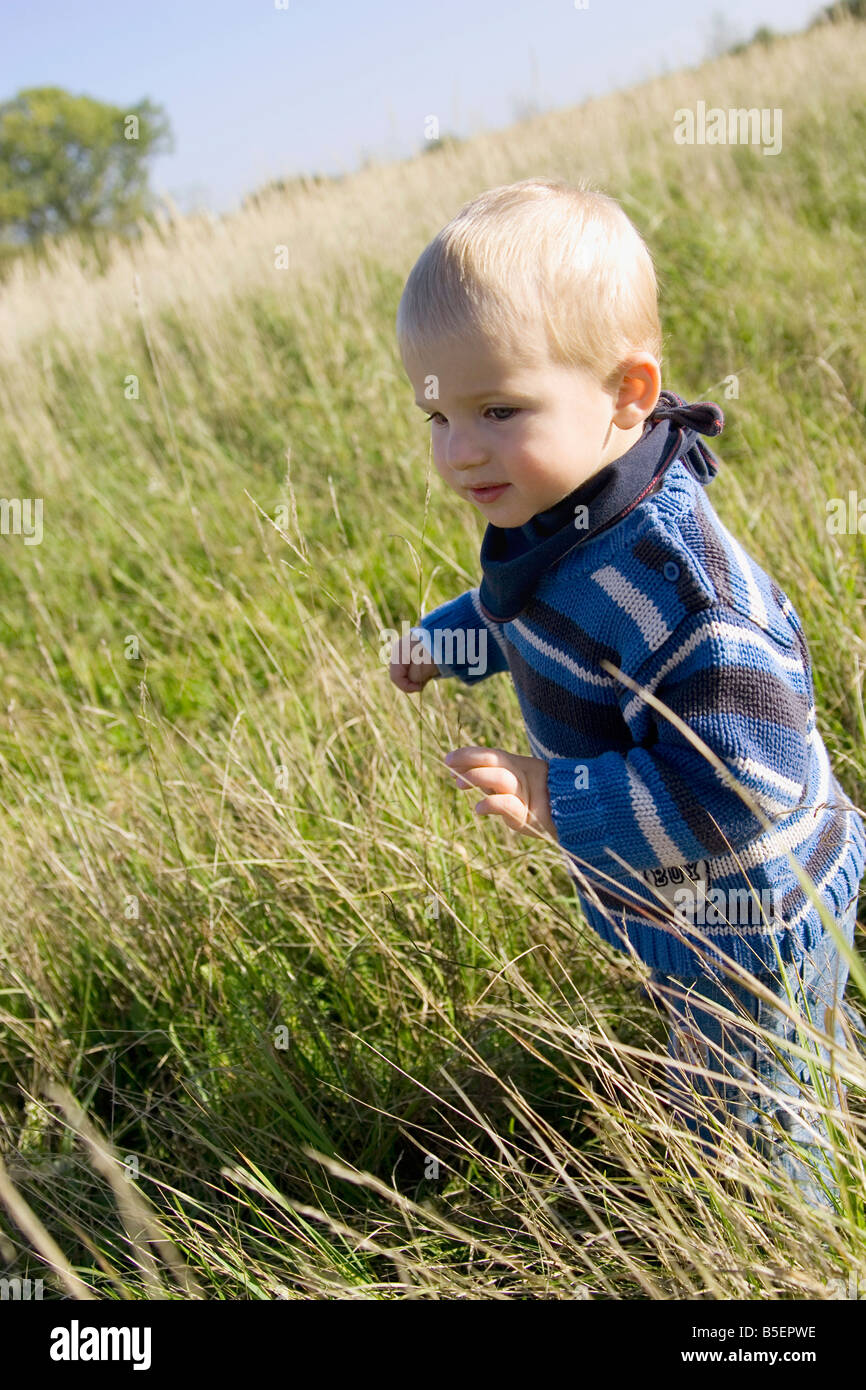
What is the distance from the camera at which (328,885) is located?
1872mm

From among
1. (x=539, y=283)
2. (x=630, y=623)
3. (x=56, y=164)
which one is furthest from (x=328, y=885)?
(x=56, y=164)

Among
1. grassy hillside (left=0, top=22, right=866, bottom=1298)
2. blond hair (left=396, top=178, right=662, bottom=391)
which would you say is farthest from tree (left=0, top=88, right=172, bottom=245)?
blond hair (left=396, top=178, right=662, bottom=391)

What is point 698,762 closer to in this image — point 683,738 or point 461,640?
point 683,738

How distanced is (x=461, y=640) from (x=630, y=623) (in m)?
0.48

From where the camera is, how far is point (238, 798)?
1.98m

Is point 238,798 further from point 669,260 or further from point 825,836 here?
point 669,260

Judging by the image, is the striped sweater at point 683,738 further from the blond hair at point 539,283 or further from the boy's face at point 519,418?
the blond hair at point 539,283

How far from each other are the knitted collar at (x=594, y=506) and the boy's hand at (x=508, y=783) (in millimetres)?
238

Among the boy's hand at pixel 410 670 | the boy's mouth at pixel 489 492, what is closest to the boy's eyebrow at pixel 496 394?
the boy's mouth at pixel 489 492

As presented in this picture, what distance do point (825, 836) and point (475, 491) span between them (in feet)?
2.16

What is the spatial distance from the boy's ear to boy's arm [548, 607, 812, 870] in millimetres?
287

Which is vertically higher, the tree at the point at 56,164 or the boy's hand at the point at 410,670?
the tree at the point at 56,164

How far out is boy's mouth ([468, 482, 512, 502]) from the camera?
1.27 meters

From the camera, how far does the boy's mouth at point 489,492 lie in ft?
4.17
